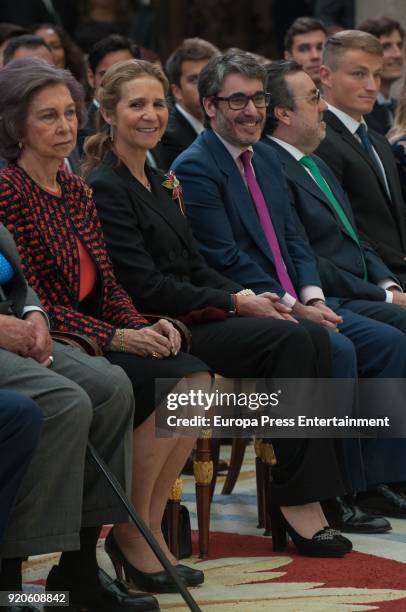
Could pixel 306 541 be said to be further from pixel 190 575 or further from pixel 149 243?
pixel 149 243

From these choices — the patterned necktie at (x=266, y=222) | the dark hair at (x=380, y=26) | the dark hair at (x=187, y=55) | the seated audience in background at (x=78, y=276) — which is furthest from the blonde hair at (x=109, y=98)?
the dark hair at (x=380, y=26)

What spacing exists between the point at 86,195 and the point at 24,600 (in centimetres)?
147

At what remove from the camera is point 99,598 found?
13.8 ft

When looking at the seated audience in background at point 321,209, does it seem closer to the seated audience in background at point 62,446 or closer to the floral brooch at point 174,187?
the floral brooch at point 174,187

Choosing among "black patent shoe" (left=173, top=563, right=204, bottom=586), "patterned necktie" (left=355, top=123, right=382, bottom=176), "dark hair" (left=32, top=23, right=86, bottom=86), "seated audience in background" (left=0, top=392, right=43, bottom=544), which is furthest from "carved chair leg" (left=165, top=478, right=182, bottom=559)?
"dark hair" (left=32, top=23, right=86, bottom=86)

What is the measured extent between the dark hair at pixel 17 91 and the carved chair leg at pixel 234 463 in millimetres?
1726

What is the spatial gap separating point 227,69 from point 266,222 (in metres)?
0.64

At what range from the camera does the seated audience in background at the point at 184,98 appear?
7340mm

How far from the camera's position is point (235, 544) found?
16.9 ft

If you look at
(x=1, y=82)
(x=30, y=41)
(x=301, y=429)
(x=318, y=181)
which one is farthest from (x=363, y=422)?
(x=30, y=41)

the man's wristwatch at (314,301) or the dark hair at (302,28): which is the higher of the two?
the dark hair at (302,28)

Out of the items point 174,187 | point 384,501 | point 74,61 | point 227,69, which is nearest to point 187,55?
point 74,61

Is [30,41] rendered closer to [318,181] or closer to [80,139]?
[80,139]

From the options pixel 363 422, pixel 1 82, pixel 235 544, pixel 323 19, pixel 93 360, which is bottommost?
pixel 235 544
